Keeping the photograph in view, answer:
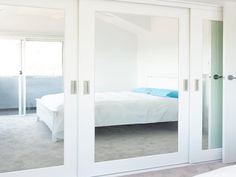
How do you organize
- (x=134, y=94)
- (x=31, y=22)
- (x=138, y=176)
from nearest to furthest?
(x=31, y=22) < (x=138, y=176) < (x=134, y=94)

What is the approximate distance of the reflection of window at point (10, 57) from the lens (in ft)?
9.05

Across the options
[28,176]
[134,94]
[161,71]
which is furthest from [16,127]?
[161,71]

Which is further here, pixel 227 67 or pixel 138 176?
pixel 227 67

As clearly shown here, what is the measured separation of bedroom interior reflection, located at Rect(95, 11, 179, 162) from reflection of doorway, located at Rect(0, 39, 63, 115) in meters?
0.43

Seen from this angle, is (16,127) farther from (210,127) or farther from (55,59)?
(210,127)

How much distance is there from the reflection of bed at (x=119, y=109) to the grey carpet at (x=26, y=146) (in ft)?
0.33

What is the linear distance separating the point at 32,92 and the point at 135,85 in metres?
1.12

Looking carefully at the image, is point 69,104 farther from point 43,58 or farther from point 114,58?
point 114,58

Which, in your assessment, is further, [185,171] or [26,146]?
[185,171]

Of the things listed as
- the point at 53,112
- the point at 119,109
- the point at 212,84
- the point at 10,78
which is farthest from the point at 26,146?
the point at 212,84

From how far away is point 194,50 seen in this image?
3385mm

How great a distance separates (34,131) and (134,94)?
116 centimetres

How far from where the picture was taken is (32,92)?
2.87 meters

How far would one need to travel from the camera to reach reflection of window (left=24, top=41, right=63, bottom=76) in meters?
2.85
